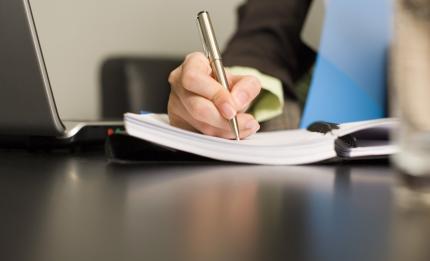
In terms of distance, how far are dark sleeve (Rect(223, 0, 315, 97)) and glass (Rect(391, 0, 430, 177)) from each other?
0.53m

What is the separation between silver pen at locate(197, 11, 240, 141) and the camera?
0.55 metres

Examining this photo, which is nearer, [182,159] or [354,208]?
[354,208]

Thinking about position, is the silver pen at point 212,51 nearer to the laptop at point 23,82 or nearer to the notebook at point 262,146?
the notebook at point 262,146

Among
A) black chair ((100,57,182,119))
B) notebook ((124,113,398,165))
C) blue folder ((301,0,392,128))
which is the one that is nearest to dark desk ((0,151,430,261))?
notebook ((124,113,398,165))

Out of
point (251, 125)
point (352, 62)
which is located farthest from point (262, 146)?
point (352, 62)

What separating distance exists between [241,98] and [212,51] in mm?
56

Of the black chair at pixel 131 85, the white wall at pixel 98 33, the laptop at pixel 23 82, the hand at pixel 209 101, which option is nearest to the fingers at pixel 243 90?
the hand at pixel 209 101

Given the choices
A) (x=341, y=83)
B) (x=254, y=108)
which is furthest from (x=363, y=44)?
(x=254, y=108)

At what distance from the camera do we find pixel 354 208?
350mm

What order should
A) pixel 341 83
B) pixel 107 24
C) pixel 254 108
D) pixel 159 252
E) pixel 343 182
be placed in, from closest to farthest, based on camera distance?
pixel 159 252
pixel 343 182
pixel 254 108
pixel 341 83
pixel 107 24

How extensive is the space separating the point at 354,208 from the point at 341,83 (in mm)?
545

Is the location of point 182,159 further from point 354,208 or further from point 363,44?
point 363,44

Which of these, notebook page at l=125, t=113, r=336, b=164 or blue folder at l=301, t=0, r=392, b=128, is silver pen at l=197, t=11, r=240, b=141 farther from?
blue folder at l=301, t=0, r=392, b=128

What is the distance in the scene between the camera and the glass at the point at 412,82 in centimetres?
29
